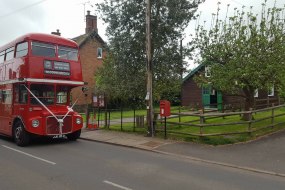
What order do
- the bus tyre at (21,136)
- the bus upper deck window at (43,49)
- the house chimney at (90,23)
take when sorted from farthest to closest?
the house chimney at (90,23)
the bus upper deck window at (43,49)
the bus tyre at (21,136)

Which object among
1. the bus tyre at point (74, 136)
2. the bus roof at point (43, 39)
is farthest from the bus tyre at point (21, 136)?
the bus roof at point (43, 39)

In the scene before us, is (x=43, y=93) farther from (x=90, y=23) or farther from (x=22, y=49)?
(x=90, y=23)

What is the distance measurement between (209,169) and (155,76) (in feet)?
26.3

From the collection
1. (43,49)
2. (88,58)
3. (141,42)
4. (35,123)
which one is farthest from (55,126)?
(88,58)

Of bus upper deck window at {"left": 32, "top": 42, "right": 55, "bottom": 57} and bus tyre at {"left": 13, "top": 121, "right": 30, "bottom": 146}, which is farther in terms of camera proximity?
bus upper deck window at {"left": 32, "top": 42, "right": 55, "bottom": 57}

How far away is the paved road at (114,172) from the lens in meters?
7.65

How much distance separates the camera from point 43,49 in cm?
1425

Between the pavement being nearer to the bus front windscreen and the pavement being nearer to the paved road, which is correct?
the paved road

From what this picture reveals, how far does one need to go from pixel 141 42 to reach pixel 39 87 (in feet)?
16.6

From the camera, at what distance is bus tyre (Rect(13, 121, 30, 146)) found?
1357 cm

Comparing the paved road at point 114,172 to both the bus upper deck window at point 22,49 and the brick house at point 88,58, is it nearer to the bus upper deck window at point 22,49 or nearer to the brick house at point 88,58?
the bus upper deck window at point 22,49

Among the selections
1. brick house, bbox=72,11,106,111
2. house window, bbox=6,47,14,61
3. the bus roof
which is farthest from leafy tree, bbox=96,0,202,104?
brick house, bbox=72,11,106,111

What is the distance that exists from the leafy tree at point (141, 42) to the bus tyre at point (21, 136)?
483cm

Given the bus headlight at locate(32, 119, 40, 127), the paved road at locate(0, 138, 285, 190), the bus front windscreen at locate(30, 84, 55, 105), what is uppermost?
the bus front windscreen at locate(30, 84, 55, 105)
